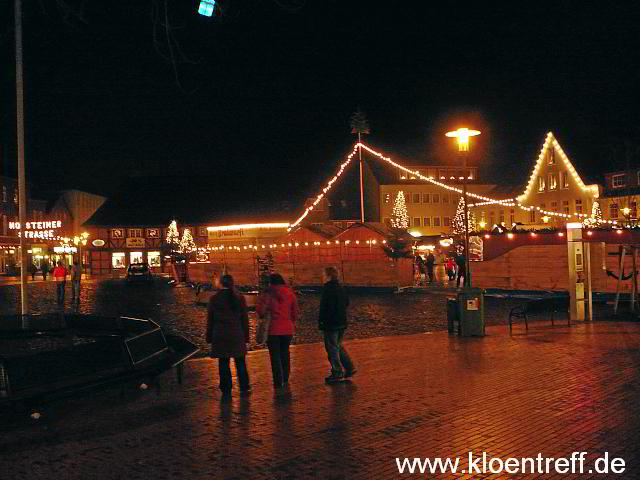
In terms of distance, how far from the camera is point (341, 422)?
26.2ft

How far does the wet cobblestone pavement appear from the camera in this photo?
17641mm

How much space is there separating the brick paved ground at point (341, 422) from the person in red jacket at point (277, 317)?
1.12 ft

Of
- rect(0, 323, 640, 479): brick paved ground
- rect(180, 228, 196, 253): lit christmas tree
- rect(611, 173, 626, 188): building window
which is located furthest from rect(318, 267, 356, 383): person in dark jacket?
rect(180, 228, 196, 253): lit christmas tree

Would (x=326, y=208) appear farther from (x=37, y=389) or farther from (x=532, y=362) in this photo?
(x=37, y=389)

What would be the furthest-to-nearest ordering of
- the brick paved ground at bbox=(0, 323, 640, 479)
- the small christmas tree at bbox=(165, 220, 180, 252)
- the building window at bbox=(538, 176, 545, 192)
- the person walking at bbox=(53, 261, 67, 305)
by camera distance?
the small christmas tree at bbox=(165, 220, 180, 252) < the building window at bbox=(538, 176, 545, 192) < the person walking at bbox=(53, 261, 67, 305) < the brick paved ground at bbox=(0, 323, 640, 479)

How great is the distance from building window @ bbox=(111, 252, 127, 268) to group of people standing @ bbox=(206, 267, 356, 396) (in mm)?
72337

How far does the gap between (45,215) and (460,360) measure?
7999cm

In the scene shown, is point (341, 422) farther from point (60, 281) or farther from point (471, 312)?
point (60, 281)

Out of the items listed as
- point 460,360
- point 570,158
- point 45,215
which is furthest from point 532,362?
point 45,215

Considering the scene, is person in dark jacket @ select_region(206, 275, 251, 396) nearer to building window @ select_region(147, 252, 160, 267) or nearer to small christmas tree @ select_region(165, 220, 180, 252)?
small christmas tree @ select_region(165, 220, 180, 252)

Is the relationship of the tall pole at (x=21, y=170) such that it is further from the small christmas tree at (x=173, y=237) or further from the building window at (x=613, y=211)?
the small christmas tree at (x=173, y=237)

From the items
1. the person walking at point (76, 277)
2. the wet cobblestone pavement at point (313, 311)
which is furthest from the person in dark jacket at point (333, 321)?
the person walking at point (76, 277)

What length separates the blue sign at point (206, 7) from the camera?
8570mm

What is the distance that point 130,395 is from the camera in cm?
974
